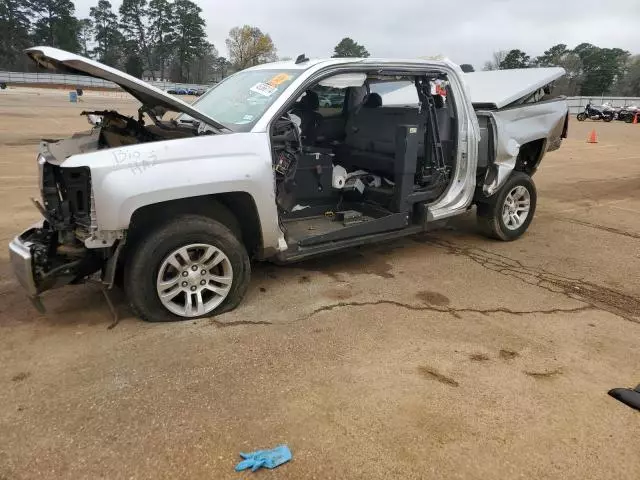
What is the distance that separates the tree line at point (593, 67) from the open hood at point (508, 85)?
201 ft

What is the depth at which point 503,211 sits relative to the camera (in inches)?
229

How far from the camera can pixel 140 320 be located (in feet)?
12.2

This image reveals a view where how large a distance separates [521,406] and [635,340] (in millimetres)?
1479

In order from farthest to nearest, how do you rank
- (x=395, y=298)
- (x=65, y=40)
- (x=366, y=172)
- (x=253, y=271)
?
(x=65, y=40) → (x=366, y=172) → (x=253, y=271) → (x=395, y=298)

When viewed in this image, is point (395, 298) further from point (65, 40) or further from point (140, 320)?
point (65, 40)

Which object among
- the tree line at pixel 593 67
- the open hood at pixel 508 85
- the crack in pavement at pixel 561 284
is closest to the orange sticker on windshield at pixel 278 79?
the open hood at pixel 508 85

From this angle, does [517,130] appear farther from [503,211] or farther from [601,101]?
[601,101]

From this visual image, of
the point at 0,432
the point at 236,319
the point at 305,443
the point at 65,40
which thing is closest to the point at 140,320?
the point at 236,319

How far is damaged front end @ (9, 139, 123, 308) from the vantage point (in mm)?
3277

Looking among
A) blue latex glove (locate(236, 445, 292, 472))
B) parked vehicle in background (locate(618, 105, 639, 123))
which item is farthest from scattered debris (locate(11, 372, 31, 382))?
parked vehicle in background (locate(618, 105, 639, 123))

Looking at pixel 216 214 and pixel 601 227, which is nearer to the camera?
pixel 216 214

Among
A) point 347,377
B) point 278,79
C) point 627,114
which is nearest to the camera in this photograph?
point 347,377

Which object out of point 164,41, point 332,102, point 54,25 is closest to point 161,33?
point 164,41

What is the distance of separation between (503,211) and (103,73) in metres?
4.50
